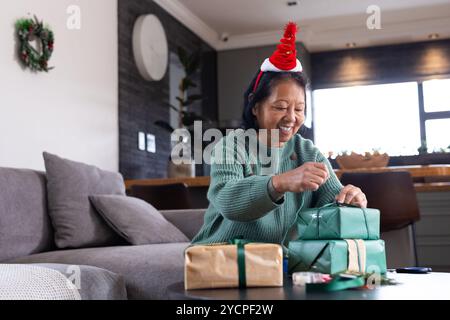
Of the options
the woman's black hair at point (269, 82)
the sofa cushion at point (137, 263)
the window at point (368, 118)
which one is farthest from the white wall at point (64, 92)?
the window at point (368, 118)

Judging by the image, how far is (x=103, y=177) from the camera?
2621 millimetres

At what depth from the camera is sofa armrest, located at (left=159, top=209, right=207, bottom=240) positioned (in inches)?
109

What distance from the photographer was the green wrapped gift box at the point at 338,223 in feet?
3.35

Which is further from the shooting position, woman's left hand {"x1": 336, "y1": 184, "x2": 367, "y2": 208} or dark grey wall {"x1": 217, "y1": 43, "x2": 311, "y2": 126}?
dark grey wall {"x1": 217, "y1": 43, "x2": 311, "y2": 126}

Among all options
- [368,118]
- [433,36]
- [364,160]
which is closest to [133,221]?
[364,160]

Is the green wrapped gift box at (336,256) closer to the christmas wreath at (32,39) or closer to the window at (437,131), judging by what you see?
the christmas wreath at (32,39)

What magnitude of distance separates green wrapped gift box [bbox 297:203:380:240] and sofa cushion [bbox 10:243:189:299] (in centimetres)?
72

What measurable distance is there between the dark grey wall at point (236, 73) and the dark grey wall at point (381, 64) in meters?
0.35

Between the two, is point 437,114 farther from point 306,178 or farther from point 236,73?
point 306,178

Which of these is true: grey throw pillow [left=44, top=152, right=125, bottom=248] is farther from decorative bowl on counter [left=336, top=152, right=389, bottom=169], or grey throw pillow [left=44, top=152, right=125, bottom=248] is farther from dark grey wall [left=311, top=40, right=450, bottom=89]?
dark grey wall [left=311, top=40, right=450, bottom=89]

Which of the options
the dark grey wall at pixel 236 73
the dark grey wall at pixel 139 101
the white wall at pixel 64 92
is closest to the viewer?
the white wall at pixel 64 92

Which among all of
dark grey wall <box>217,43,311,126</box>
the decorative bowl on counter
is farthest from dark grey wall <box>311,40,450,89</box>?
the decorative bowl on counter
